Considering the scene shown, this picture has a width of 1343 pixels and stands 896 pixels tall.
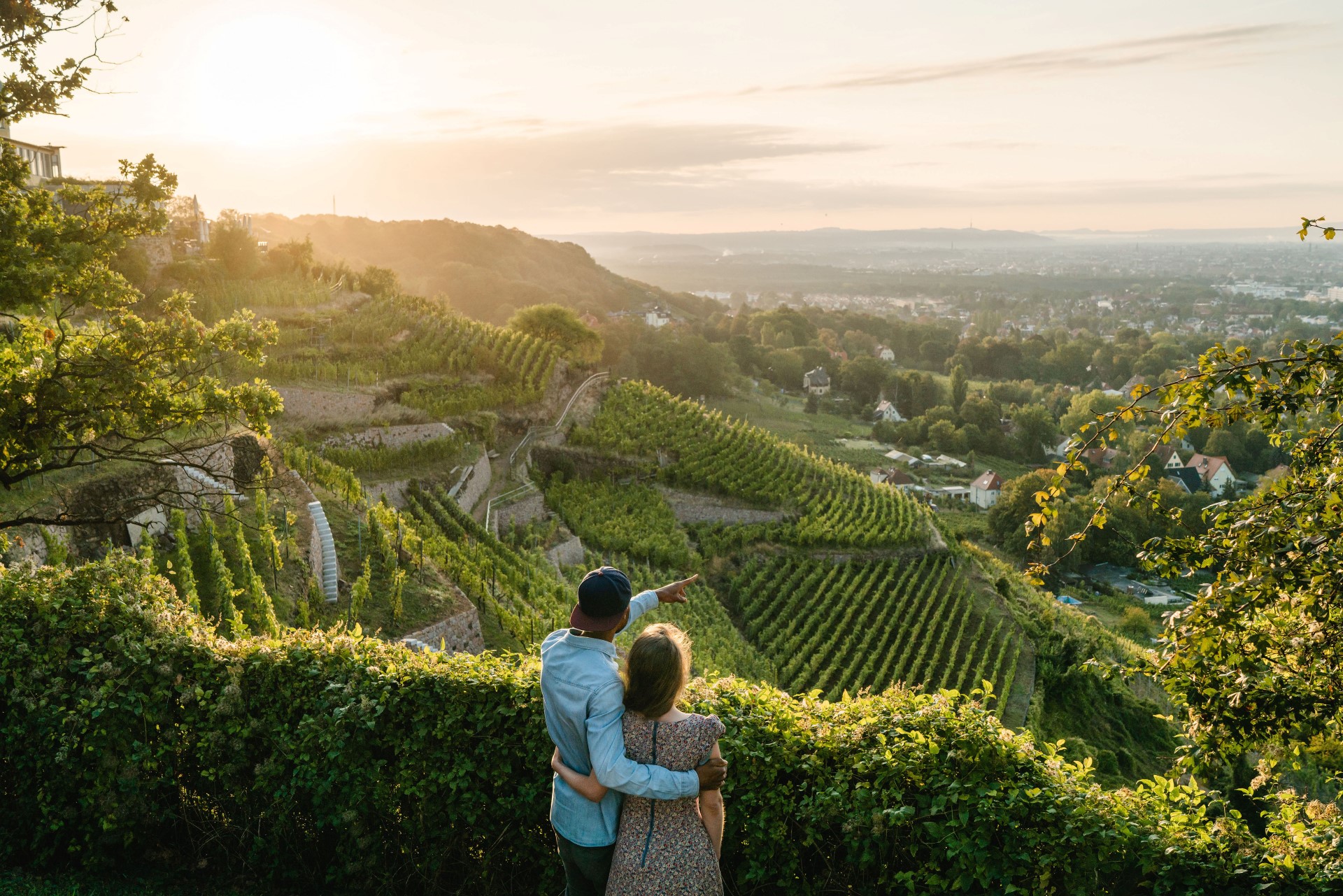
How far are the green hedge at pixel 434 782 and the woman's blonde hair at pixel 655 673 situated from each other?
3.61 feet

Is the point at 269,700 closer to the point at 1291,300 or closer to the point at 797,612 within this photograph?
the point at 797,612

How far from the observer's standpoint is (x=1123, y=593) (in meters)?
39.7

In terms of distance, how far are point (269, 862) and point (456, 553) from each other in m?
10.8

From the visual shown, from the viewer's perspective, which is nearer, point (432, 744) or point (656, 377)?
point (432, 744)

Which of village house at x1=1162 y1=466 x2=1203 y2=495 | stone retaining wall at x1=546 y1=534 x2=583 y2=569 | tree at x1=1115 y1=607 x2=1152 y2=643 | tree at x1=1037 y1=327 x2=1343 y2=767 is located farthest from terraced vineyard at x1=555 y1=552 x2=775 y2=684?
village house at x1=1162 y1=466 x2=1203 y2=495

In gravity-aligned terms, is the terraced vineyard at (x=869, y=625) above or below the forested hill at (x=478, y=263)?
below

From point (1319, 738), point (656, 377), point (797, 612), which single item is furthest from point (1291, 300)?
point (1319, 738)

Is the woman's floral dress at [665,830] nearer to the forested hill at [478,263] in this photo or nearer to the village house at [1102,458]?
the village house at [1102,458]

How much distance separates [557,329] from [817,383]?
47.2 metres

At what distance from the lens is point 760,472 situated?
2842 cm

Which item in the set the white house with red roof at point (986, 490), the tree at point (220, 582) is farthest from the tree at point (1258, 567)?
the white house with red roof at point (986, 490)

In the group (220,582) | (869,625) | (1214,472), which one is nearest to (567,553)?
(869,625)

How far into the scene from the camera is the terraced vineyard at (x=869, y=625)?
20.1 metres

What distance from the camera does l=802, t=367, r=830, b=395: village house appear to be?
7656cm
